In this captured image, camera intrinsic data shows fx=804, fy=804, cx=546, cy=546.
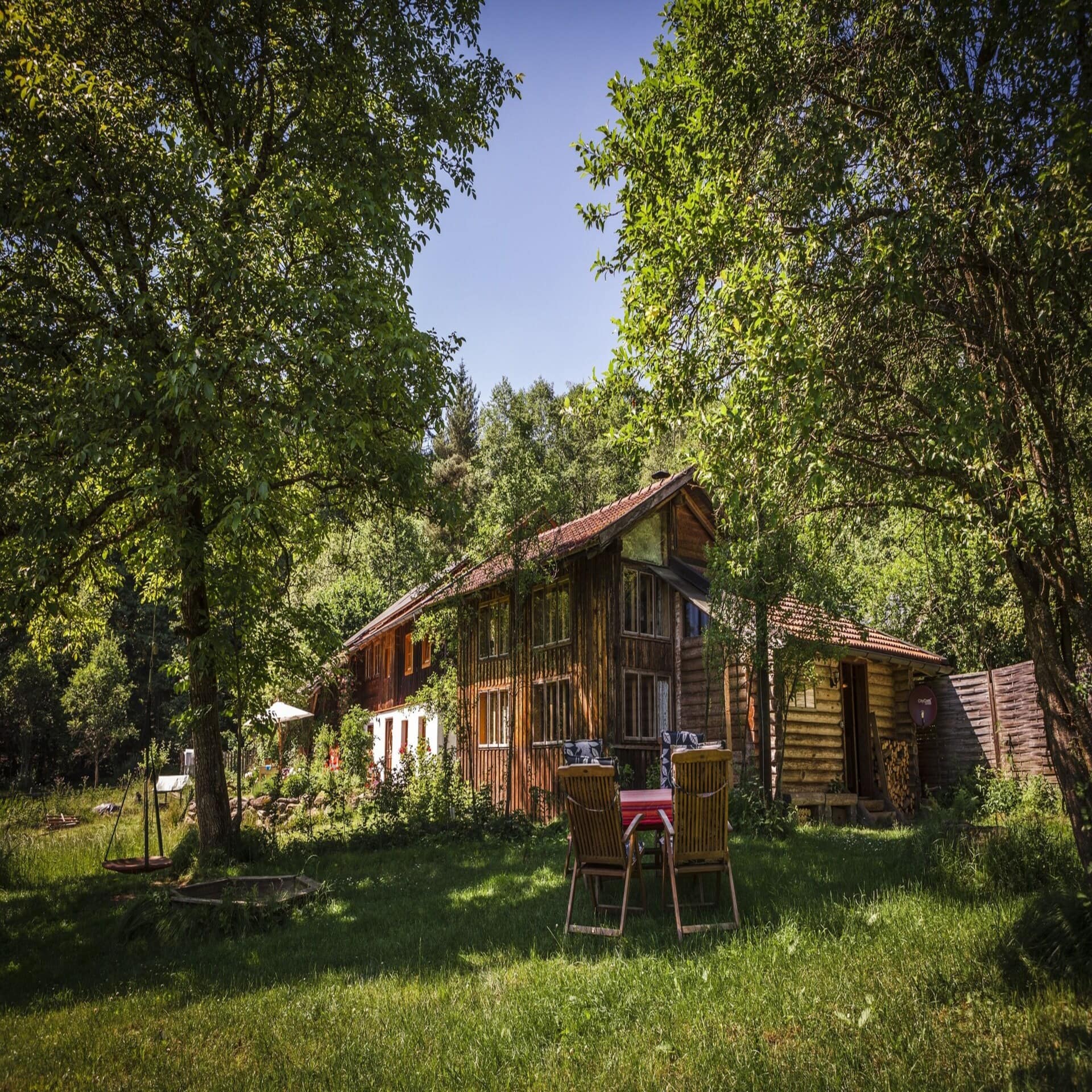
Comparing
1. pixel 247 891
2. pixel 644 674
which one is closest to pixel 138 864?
pixel 247 891

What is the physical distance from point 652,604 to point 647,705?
207cm

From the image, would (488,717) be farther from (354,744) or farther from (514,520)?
(514,520)

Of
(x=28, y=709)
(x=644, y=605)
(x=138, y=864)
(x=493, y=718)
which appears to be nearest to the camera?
(x=138, y=864)

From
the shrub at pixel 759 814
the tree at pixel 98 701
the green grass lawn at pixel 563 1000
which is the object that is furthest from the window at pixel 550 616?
the tree at pixel 98 701

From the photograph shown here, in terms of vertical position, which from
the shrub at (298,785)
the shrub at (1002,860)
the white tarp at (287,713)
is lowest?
the shrub at (298,785)

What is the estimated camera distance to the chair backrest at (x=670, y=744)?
11.2m

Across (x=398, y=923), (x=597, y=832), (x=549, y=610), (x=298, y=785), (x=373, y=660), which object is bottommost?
(x=298, y=785)

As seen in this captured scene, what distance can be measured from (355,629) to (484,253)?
24284mm

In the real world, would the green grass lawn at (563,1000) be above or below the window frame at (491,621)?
below

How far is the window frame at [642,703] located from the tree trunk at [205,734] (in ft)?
24.6

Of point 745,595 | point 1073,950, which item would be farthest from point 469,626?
point 1073,950

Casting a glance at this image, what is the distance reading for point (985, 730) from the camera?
1627cm

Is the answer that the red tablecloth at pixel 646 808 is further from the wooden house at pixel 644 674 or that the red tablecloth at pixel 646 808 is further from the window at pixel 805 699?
the window at pixel 805 699

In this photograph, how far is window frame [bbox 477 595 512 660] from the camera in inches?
732
